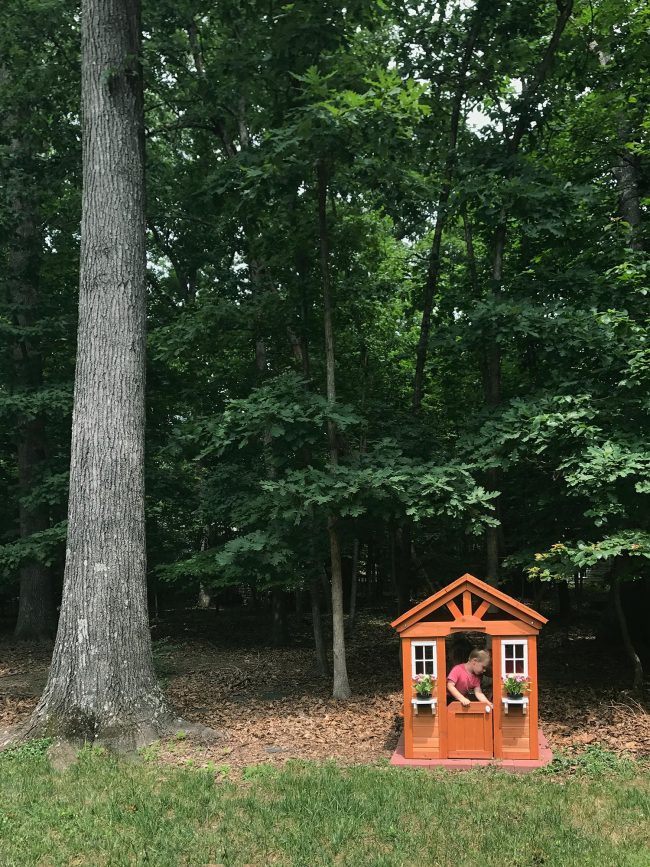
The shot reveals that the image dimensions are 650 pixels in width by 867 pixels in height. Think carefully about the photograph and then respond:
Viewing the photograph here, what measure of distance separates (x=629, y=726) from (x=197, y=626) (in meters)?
12.2

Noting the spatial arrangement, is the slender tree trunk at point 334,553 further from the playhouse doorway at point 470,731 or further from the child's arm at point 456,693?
the playhouse doorway at point 470,731

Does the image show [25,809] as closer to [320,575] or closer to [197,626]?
[320,575]

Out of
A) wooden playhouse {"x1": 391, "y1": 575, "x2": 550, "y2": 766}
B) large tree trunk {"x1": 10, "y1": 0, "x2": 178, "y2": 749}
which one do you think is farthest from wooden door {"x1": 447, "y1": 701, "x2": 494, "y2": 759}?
large tree trunk {"x1": 10, "y1": 0, "x2": 178, "y2": 749}

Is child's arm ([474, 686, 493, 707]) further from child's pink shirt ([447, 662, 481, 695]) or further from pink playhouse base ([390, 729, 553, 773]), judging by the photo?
pink playhouse base ([390, 729, 553, 773])

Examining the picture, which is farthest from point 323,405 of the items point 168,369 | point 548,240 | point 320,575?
point 168,369

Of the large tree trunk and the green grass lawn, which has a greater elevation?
the large tree trunk

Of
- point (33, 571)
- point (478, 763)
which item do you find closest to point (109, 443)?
point (478, 763)

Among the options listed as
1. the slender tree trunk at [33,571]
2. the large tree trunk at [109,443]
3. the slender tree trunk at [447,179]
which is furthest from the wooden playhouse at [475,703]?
the slender tree trunk at [33,571]

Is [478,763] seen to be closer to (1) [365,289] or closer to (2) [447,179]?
(1) [365,289]

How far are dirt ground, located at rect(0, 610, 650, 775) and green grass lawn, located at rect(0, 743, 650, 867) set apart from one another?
2.31ft

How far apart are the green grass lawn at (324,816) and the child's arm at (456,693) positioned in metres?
0.61

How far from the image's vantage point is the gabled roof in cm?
686

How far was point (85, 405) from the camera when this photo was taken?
7.98 metres

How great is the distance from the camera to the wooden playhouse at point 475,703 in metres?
6.78
